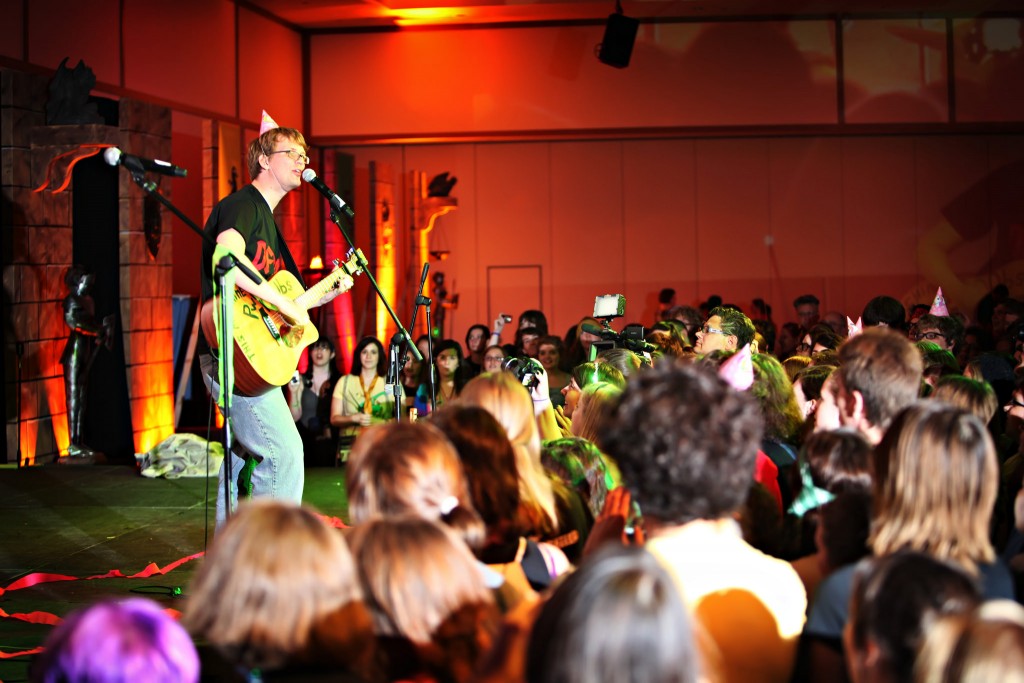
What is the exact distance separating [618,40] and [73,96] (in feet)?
18.7

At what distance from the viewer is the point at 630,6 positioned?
12812 mm

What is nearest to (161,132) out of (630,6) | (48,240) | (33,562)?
(48,240)

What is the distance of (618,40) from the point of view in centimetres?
1162

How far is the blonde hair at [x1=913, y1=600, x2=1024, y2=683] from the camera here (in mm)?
1357

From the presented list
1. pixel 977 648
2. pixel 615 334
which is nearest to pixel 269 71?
pixel 615 334

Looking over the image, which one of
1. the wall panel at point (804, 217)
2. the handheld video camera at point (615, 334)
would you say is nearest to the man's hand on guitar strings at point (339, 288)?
the handheld video camera at point (615, 334)

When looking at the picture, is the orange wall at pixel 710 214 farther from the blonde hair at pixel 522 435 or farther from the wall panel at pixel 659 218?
the blonde hair at pixel 522 435

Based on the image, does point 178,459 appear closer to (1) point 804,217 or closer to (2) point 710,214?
(2) point 710,214

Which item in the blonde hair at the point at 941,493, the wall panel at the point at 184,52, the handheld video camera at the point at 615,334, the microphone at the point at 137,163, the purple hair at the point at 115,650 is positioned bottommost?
the purple hair at the point at 115,650

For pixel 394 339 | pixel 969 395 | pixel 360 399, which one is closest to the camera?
pixel 969 395

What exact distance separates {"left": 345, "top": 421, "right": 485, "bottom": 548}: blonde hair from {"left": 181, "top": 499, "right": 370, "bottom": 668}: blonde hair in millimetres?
324

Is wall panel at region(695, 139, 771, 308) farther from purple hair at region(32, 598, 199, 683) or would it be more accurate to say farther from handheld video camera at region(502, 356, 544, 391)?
purple hair at region(32, 598, 199, 683)

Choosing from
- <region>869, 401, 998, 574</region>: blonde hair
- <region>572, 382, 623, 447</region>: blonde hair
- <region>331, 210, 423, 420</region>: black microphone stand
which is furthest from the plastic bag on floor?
<region>869, 401, 998, 574</region>: blonde hair

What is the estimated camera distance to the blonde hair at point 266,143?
3994mm
